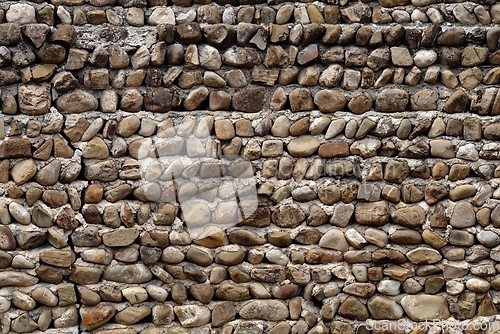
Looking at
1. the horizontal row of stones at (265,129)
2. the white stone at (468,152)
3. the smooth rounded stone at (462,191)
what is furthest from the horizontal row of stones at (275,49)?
the smooth rounded stone at (462,191)

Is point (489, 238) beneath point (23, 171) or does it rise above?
beneath

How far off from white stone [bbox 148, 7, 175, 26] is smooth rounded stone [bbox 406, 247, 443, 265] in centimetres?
127

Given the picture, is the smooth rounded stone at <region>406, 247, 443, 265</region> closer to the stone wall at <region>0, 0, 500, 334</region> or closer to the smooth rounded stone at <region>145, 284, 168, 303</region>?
the stone wall at <region>0, 0, 500, 334</region>

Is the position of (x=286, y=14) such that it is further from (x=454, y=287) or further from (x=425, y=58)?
(x=454, y=287)

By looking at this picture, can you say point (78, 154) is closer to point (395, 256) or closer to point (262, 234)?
point (262, 234)

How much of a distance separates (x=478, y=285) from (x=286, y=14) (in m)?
1.27

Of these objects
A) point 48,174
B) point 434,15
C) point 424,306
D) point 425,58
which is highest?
point 434,15

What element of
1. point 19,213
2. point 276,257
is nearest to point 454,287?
point 276,257

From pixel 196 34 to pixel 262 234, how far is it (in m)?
0.80

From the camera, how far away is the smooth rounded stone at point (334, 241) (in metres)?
2.79

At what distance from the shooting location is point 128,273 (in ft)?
9.07

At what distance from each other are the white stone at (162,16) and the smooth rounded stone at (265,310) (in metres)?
1.12

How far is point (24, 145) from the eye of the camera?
2.74 metres

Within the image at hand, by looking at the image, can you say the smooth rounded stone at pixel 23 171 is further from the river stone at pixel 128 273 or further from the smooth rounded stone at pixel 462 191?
the smooth rounded stone at pixel 462 191
